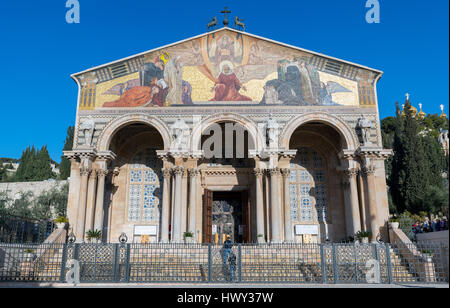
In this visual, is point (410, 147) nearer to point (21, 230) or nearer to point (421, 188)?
point (421, 188)

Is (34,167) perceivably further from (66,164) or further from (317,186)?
(317,186)

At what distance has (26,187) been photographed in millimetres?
37812

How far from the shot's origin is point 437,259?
446 inches

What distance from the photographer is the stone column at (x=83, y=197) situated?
669 inches

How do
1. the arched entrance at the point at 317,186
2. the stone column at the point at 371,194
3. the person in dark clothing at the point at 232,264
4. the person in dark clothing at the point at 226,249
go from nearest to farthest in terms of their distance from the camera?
the person in dark clothing at the point at 232,264
the person in dark clothing at the point at 226,249
the stone column at the point at 371,194
the arched entrance at the point at 317,186

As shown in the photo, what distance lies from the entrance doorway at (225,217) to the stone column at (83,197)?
6062 millimetres

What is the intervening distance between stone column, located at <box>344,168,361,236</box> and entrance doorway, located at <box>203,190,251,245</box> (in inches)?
209

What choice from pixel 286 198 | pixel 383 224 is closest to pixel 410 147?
pixel 383 224

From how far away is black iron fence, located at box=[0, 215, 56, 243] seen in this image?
53.0ft

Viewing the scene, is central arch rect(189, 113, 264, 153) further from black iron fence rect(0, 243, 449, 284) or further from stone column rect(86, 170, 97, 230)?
black iron fence rect(0, 243, 449, 284)

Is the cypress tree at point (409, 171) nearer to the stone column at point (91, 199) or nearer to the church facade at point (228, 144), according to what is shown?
the church facade at point (228, 144)

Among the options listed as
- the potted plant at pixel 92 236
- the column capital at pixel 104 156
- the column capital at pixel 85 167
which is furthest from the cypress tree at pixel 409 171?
the column capital at pixel 85 167

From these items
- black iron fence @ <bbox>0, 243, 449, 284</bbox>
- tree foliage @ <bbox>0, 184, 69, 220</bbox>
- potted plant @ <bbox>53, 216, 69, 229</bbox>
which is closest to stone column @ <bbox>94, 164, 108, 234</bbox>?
potted plant @ <bbox>53, 216, 69, 229</bbox>
